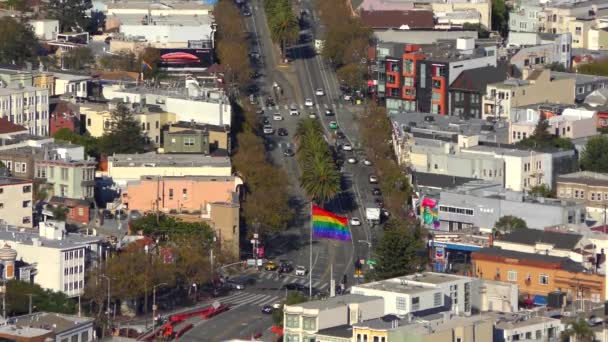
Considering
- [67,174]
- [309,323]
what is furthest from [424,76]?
[309,323]

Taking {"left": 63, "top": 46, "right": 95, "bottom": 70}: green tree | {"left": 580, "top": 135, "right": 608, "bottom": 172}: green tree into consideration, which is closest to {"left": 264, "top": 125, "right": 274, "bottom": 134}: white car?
{"left": 63, "top": 46, "right": 95, "bottom": 70}: green tree

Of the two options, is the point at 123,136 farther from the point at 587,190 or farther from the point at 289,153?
the point at 587,190

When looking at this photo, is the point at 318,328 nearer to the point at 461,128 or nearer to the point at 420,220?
the point at 420,220

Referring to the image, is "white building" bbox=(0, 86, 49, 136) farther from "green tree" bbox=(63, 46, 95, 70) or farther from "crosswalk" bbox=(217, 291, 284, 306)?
"crosswalk" bbox=(217, 291, 284, 306)

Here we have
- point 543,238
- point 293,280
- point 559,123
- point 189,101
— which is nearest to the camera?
point 543,238

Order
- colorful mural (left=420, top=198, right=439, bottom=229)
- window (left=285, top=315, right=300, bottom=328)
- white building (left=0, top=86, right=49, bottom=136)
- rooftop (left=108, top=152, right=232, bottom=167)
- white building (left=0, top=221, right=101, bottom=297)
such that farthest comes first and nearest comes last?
1. white building (left=0, top=86, right=49, bottom=136)
2. rooftop (left=108, top=152, right=232, bottom=167)
3. colorful mural (left=420, top=198, right=439, bottom=229)
4. white building (left=0, top=221, right=101, bottom=297)
5. window (left=285, top=315, right=300, bottom=328)
